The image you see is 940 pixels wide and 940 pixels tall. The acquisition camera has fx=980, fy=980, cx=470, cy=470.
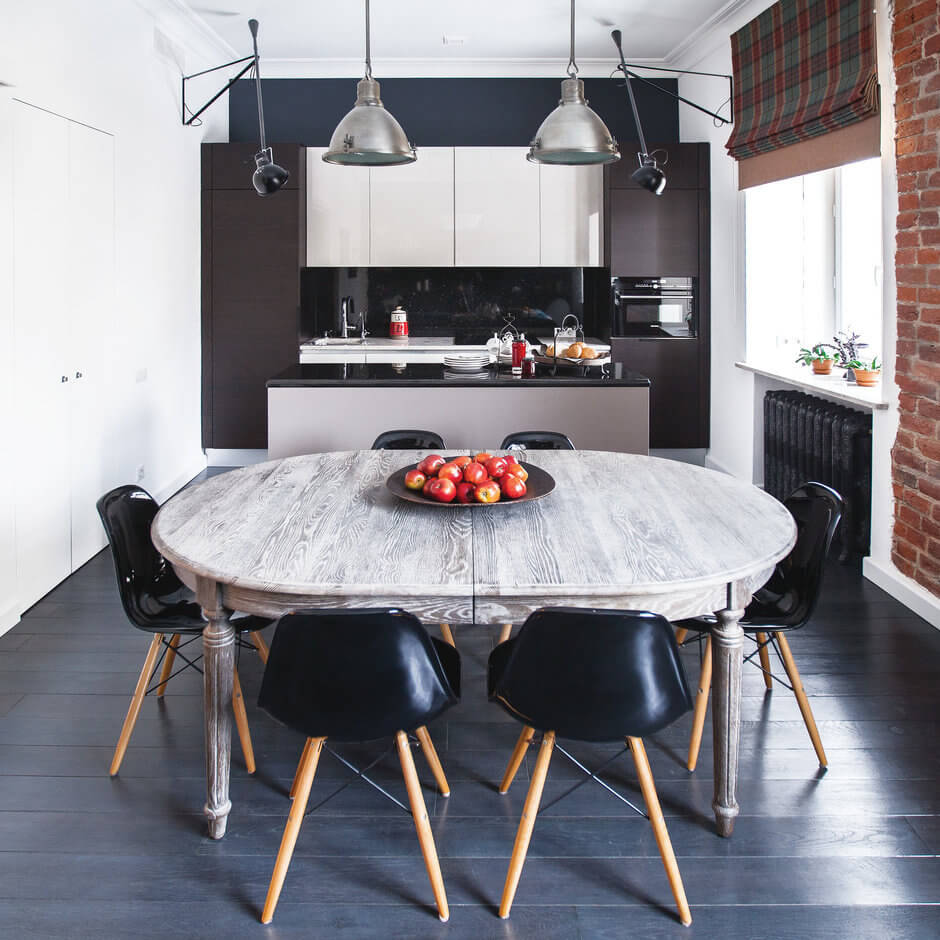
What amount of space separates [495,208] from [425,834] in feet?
18.2

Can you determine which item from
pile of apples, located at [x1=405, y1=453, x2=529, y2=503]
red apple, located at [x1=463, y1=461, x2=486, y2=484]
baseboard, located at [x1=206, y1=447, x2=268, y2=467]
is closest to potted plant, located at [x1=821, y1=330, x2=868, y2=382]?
pile of apples, located at [x1=405, y1=453, x2=529, y2=503]

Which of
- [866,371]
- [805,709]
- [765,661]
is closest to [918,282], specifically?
[866,371]

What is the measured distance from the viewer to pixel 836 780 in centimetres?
264

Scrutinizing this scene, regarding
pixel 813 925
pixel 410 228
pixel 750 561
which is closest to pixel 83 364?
pixel 410 228

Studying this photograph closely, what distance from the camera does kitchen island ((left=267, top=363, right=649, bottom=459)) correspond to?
4801 millimetres

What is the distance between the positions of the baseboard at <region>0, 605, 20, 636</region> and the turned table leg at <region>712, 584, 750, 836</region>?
2728 mm

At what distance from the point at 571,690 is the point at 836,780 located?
3.47ft

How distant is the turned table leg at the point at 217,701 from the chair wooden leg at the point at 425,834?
469mm

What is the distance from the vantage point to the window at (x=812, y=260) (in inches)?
202

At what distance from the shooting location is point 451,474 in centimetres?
276

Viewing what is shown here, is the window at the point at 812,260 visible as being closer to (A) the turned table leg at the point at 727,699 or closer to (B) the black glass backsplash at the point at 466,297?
(B) the black glass backsplash at the point at 466,297

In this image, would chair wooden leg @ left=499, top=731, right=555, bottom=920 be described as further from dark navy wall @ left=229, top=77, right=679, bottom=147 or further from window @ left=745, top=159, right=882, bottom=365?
dark navy wall @ left=229, top=77, right=679, bottom=147

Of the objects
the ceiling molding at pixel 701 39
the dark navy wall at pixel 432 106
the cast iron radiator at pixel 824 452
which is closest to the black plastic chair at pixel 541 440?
the cast iron radiator at pixel 824 452

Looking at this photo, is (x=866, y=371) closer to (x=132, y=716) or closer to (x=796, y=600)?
(x=796, y=600)
